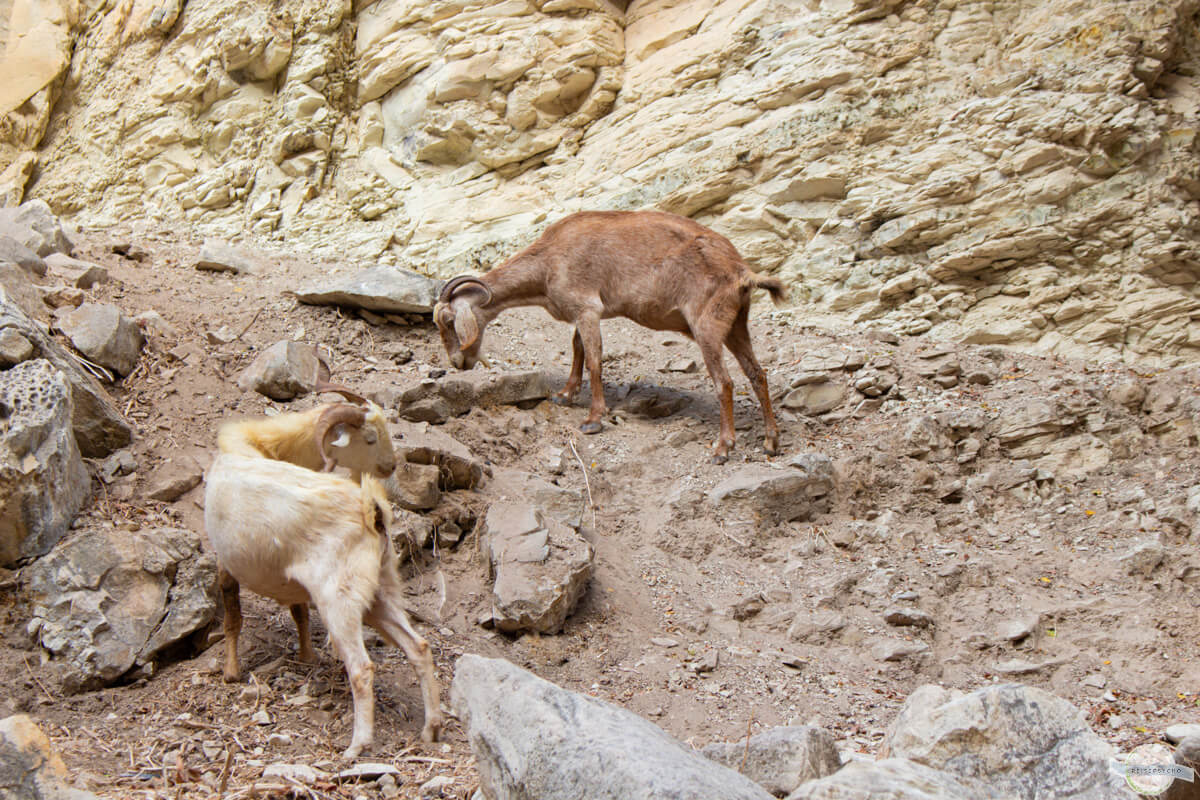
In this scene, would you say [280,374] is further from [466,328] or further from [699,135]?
[699,135]

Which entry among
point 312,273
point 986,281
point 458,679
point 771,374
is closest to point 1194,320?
point 986,281

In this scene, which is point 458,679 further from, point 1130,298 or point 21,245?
point 1130,298

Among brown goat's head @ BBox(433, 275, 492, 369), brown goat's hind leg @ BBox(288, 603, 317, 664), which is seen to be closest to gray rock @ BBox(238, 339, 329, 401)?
brown goat's head @ BBox(433, 275, 492, 369)

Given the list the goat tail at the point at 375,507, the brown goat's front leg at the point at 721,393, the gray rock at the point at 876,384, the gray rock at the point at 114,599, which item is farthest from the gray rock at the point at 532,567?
the gray rock at the point at 876,384

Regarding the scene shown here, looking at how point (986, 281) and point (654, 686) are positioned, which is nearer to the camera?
point (654, 686)

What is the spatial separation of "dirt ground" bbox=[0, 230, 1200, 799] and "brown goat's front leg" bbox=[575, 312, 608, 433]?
19 centimetres

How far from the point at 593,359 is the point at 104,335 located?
4159 mm

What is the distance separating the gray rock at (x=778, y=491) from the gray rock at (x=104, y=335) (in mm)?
4687

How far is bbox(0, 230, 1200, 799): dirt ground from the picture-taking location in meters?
3.96

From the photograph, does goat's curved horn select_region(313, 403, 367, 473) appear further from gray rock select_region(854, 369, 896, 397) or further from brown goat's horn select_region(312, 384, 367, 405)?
gray rock select_region(854, 369, 896, 397)

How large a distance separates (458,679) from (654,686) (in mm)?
1954

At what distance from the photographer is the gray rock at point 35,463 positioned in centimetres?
445

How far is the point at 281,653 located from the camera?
4.53 metres

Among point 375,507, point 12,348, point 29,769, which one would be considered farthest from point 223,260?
point 29,769
